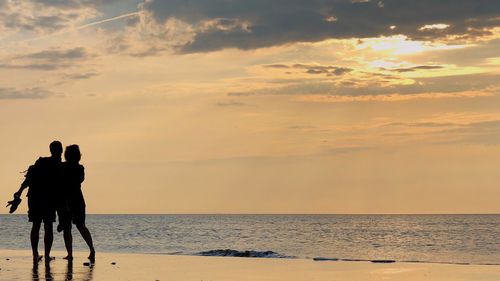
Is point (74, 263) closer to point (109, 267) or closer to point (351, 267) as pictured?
point (109, 267)

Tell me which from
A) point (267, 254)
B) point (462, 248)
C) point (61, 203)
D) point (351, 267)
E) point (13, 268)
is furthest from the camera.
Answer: point (462, 248)

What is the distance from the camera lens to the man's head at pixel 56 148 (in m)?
15.1

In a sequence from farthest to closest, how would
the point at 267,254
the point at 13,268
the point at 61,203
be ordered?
the point at 267,254 → the point at 61,203 → the point at 13,268

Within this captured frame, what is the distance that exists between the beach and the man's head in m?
2.07

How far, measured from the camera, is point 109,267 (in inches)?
599

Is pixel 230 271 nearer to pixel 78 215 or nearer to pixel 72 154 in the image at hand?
pixel 78 215

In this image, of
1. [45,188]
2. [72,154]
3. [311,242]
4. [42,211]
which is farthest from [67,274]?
[311,242]

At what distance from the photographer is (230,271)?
593 inches

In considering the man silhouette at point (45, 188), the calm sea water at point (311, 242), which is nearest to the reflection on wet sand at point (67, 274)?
the man silhouette at point (45, 188)

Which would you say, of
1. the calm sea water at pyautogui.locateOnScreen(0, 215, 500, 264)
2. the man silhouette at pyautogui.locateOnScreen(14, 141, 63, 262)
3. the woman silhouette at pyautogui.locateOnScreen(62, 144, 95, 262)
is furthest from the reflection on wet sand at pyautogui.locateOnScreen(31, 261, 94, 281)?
the calm sea water at pyautogui.locateOnScreen(0, 215, 500, 264)

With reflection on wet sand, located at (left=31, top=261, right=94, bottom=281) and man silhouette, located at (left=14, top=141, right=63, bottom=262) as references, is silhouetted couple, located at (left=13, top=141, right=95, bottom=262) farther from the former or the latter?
reflection on wet sand, located at (left=31, top=261, right=94, bottom=281)

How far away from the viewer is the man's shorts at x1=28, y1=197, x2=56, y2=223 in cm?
1539

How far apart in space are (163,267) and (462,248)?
1450 inches

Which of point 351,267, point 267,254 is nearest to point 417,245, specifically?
point 267,254
